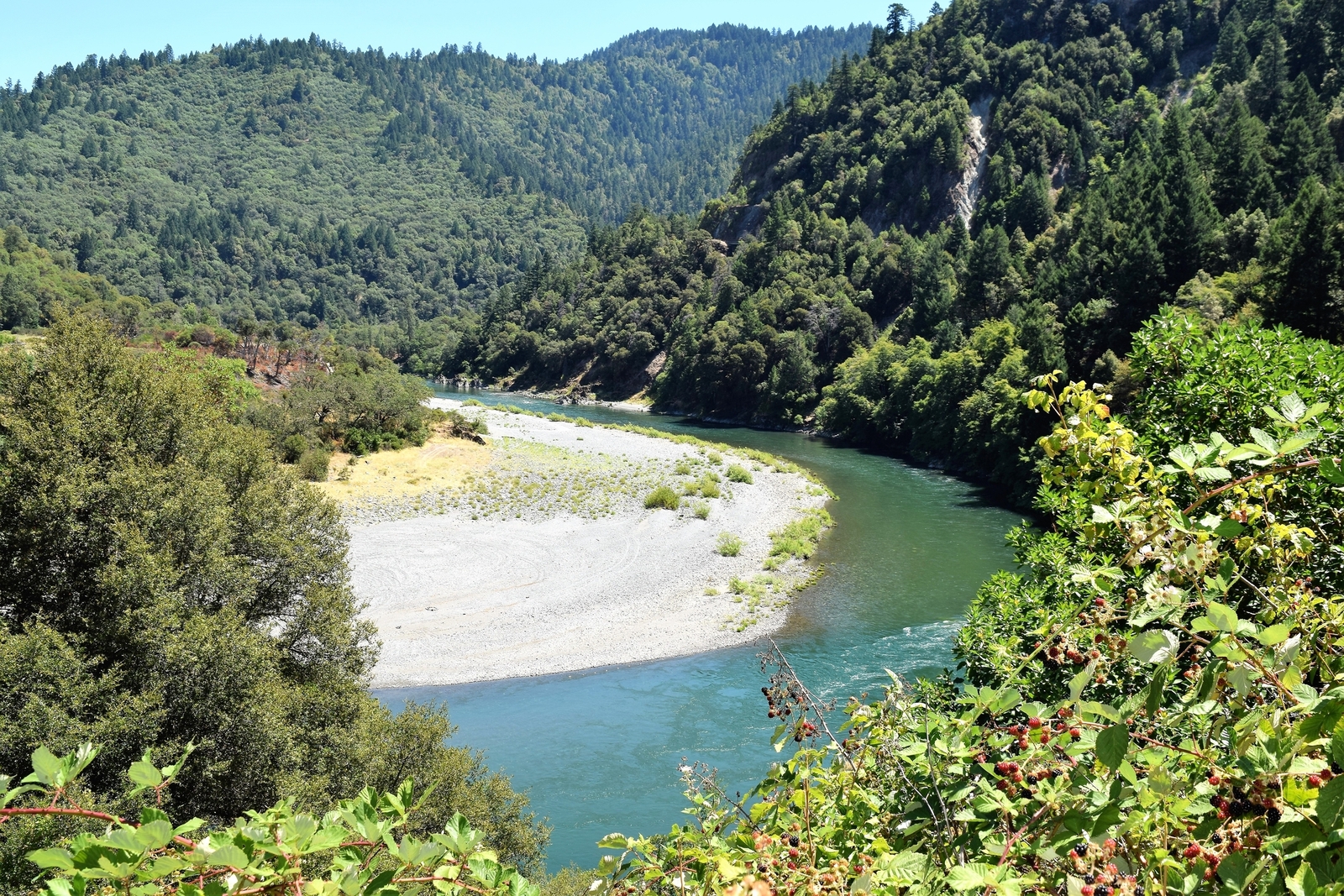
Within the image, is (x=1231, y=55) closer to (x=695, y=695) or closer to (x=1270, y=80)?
(x=1270, y=80)

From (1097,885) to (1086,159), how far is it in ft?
298

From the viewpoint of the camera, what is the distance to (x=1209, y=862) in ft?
7.55

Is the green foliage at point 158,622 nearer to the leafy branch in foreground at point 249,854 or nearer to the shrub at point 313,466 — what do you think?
the leafy branch in foreground at point 249,854

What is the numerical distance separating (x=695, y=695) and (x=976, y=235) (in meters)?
68.6

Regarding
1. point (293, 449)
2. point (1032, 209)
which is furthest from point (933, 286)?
point (293, 449)

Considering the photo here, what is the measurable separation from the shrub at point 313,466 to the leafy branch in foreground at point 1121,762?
37634mm

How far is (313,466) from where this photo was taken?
126 ft

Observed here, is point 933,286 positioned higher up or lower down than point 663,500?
higher up

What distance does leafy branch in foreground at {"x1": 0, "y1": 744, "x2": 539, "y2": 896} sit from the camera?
6.93ft

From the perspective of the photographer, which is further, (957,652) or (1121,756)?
(957,652)

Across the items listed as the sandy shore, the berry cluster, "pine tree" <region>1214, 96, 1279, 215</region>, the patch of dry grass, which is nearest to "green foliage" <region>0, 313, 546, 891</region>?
the sandy shore

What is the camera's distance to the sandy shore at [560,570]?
80.7ft

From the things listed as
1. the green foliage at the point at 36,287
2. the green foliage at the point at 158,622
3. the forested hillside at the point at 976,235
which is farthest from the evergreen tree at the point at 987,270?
the green foliage at the point at 36,287

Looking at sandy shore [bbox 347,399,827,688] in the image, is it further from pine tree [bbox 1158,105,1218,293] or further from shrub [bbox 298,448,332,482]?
pine tree [bbox 1158,105,1218,293]
